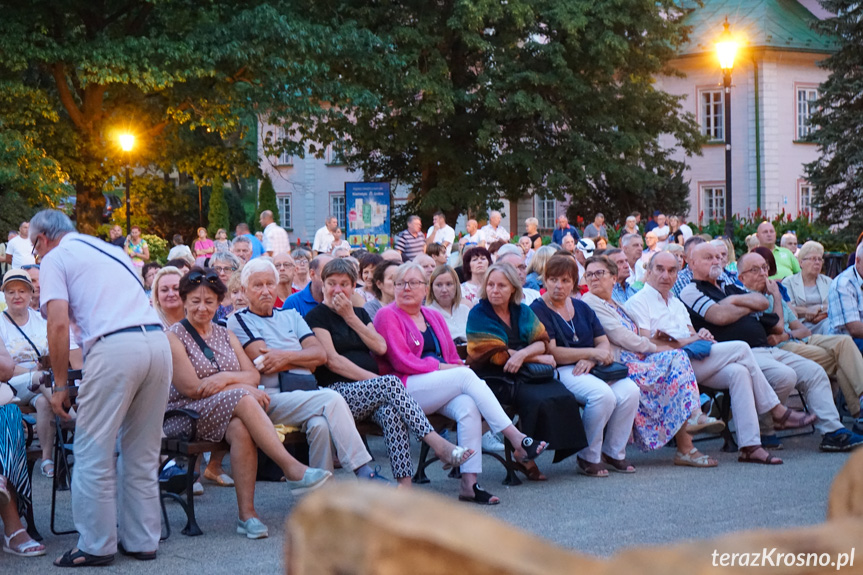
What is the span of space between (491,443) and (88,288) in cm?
425

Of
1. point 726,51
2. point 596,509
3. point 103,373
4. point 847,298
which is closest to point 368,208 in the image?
point 726,51

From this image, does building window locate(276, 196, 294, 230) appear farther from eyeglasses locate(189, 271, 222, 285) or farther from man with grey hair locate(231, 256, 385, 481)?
eyeglasses locate(189, 271, 222, 285)

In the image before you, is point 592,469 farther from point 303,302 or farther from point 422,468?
point 303,302

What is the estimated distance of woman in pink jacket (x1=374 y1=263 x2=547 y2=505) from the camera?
26.6 ft

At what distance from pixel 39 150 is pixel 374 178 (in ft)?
45.3

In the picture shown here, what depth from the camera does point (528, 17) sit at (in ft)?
104

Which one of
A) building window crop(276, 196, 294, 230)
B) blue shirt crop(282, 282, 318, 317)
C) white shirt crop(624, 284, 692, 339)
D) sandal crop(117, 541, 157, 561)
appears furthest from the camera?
building window crop(276, 196, 294, 230)

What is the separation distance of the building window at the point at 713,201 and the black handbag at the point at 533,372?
4068 centimetres

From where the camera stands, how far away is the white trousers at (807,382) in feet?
32.6

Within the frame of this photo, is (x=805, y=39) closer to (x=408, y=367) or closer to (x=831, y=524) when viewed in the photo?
(x=408, y=367)

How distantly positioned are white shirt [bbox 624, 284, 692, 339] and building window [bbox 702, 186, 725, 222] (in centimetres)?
3926

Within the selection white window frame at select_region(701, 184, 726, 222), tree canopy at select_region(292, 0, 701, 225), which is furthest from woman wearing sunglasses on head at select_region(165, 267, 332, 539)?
white window frame at select_region(701, 184, 726, 222)

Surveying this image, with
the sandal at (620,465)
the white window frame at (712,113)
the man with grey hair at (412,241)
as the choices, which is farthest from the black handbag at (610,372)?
the white window frame at (712,113)

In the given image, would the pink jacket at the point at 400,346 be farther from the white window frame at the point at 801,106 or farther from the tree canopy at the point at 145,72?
the white window frame at the point at 801,106
